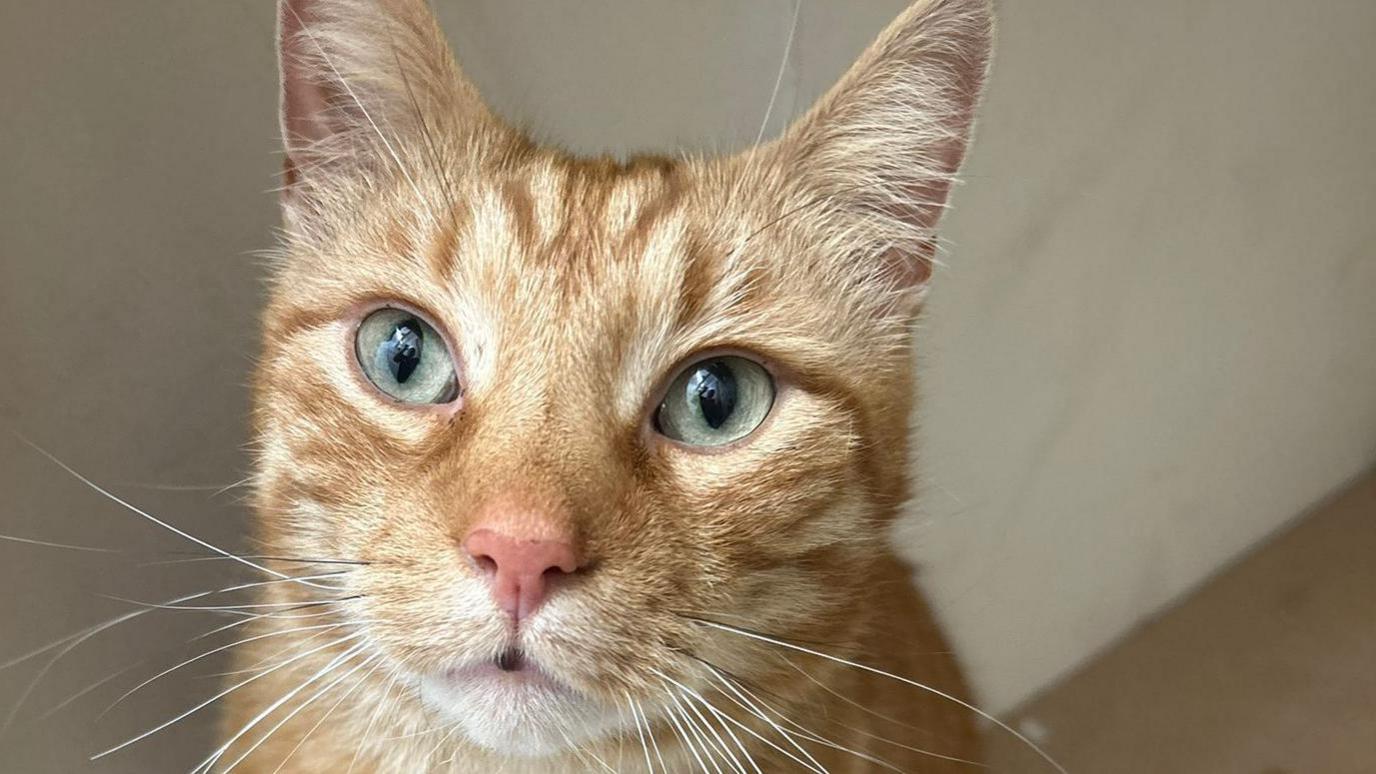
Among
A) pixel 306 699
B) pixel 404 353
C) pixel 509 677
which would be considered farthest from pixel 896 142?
pixel 306 699

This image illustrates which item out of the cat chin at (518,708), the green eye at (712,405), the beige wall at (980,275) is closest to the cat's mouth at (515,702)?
the cat chin at (518,708)

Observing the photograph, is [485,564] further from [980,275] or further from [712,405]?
[980,275]

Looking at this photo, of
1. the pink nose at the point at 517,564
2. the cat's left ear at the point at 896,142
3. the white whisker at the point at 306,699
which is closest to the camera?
the pink nose at the point at 517,564

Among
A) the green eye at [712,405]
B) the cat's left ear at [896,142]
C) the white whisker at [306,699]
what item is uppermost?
the cat's left ear at [896,142]

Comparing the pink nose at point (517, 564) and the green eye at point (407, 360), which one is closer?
the pink nose at point (517, 564)

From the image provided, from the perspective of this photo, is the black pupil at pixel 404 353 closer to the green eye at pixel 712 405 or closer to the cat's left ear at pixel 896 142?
the green eye at pixel 712 405

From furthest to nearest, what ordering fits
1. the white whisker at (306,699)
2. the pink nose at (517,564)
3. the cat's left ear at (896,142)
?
1. the cat's left ear at (896,142)
2. the white whisker at (306,699)
3. the pink nose at (517,564)

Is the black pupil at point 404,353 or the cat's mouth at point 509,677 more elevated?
the black pupil at point 404,353
